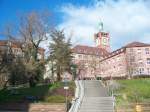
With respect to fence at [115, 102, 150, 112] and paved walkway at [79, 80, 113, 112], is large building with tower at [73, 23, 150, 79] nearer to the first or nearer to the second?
paved walkway at [79, 80, 113, 112]

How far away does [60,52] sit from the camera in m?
71.9

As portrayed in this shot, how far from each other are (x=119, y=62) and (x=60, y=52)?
4724 cm

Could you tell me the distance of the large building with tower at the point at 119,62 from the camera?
330 feet

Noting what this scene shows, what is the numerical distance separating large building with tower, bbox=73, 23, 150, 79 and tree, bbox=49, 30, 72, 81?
655 inches

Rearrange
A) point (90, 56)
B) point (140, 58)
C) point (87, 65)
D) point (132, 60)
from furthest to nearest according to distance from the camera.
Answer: point (90, 56), point (87, 65), point (140, 58), point (132, 60)

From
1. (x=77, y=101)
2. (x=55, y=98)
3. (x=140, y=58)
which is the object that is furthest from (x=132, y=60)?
(x=77, y=101)

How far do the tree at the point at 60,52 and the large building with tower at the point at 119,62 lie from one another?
16.6m

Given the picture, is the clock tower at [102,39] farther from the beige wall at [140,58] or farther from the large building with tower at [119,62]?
the beige wall at [140,58]

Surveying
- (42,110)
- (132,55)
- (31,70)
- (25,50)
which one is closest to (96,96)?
(42,110)

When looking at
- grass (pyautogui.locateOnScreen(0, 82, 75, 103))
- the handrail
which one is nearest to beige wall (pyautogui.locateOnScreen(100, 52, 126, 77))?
grass (pyautogui.locateOnScreen(0, 82, 75, 103))

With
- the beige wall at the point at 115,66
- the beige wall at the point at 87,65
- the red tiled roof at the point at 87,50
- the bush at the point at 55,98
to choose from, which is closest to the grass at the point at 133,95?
the bush at the point at 55,98

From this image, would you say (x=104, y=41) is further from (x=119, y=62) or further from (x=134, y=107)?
(x=134, y=107)

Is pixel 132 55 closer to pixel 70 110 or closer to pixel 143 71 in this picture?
pixel 143 71

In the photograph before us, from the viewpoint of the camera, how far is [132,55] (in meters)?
102
